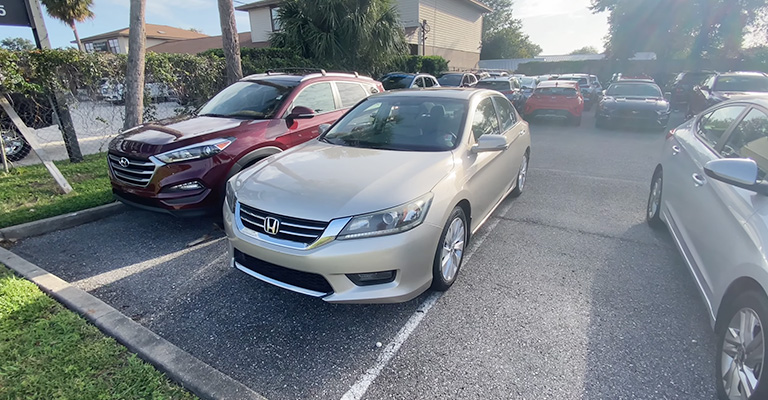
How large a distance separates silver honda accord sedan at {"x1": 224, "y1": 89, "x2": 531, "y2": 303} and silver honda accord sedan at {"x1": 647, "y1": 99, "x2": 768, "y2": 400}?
1.62 metres

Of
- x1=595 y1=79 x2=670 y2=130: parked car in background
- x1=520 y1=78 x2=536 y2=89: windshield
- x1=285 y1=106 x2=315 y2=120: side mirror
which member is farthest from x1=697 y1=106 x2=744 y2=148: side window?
x1=520 y1=78 x2=536 y2=89: windshield

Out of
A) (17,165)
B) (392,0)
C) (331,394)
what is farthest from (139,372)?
(392,0)

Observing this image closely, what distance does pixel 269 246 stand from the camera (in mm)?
2734

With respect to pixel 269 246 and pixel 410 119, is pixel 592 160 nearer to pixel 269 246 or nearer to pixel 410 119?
pixel 410 119

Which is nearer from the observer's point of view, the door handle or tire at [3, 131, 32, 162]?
the door handle

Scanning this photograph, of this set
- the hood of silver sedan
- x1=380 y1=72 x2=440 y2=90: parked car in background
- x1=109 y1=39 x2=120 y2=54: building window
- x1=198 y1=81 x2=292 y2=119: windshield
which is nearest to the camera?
the hood of silver sedan

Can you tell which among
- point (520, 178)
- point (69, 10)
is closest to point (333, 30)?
point (520, 178)

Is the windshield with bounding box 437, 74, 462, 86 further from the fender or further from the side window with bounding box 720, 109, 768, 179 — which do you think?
the side window with bounding box 720, 109, 768, 179

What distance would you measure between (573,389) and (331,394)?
1421mm

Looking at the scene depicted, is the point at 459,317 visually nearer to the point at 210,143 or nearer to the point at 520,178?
the point at 210,143

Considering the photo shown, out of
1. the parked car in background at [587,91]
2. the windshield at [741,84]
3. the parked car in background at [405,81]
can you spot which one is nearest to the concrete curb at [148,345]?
the parked car in background at [405,81]

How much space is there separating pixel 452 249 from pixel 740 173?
1.88m

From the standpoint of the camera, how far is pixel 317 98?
18.6ft

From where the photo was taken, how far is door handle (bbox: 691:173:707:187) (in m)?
3.09
